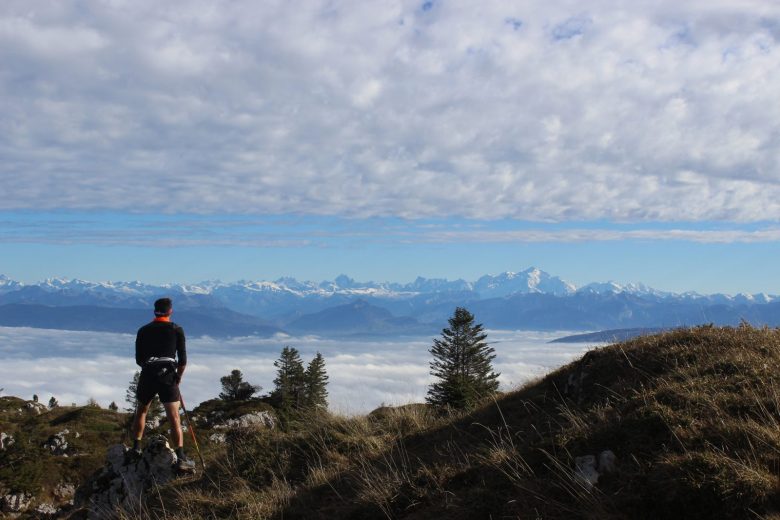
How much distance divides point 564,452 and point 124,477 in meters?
8.73

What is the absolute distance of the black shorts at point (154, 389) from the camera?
11484mm

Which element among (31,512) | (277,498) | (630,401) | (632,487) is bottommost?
(31,512)

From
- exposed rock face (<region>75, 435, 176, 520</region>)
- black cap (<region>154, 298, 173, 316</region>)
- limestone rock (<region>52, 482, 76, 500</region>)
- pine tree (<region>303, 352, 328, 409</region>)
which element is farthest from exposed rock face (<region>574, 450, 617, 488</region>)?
pine tree (<region>303, 352, 328, 409</region>)

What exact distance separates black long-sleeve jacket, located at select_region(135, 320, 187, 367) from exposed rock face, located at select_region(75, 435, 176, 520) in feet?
5.84

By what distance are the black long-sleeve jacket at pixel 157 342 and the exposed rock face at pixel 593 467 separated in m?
8.78

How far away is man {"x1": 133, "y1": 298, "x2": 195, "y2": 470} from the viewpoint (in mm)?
11492

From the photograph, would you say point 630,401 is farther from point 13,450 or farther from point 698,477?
point 13,450

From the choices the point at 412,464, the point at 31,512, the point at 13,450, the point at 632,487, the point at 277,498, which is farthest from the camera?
the point at 13,450

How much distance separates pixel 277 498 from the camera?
7750mm

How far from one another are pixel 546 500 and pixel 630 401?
238 cm

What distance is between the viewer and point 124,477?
1038 centimetres

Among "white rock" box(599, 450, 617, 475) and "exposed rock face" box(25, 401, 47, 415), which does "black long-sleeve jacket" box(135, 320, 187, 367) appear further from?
"exposed rock face" box(25, 401, 47, 415)

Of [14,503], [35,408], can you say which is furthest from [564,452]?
[35,408]

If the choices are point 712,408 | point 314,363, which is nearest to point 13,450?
point 712,408
